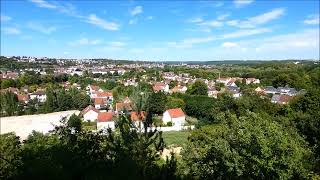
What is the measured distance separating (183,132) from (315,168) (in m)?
23.2

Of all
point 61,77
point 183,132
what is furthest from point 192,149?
point 61,77

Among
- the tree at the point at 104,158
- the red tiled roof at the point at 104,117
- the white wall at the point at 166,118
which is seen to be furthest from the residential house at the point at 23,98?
the tree at the point at 104,158

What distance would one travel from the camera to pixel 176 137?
131 ft

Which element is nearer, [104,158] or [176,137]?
[104,158]

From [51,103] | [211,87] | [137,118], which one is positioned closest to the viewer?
[137,118]

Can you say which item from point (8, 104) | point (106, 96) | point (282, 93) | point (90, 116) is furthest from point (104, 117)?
point (282, 93)

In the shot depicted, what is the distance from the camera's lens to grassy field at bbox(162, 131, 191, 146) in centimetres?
3634

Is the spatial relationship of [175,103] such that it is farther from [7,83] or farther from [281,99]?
[7,83]

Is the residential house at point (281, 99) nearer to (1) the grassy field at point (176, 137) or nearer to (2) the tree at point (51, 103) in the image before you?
(1) the grassy field at point (176, 137)

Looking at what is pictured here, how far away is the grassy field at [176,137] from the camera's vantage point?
36.3 metres

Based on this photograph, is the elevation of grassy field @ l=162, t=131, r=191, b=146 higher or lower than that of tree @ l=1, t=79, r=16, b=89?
lower

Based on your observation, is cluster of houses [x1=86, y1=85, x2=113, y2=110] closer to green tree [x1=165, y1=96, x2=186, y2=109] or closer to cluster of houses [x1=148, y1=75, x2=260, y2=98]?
cluster of houses [x1=148, y1=75, x2=260, y2=98]

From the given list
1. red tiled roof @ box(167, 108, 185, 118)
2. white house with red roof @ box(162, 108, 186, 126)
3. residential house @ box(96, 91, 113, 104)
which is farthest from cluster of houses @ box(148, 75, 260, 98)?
A: red tiled roof @ box(167, 108, 185, 118)

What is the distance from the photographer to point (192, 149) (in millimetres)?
20812
